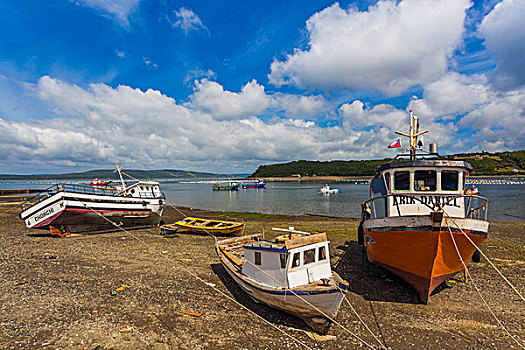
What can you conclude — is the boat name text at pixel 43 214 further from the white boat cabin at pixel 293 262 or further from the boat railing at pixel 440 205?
the boat railing at pixel 440 205

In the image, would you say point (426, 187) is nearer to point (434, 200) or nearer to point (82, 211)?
point (434, 200)

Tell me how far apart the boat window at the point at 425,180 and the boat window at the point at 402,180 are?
30cm

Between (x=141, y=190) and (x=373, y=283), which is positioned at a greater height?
(x=141, y=190)

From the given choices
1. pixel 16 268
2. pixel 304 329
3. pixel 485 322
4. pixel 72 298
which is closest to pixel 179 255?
pixel 72 298

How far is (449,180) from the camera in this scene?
10.8m

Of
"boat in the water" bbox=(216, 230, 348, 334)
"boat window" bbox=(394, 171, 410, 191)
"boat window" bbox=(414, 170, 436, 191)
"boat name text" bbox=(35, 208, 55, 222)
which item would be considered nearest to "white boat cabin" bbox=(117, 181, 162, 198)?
"boat name text" bbox=(35, 208, 55, 222)

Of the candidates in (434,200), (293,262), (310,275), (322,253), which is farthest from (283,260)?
(434,200)

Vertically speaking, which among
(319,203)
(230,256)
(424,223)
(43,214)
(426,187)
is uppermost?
(426,187)

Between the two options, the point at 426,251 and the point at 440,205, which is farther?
the point at 440,205

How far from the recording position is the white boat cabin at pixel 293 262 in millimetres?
8359

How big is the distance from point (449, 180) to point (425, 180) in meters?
0.94

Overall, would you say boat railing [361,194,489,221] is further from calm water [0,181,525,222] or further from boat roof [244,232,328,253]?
calm water [0,181,525,222]

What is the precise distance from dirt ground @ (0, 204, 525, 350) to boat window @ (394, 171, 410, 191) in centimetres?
451

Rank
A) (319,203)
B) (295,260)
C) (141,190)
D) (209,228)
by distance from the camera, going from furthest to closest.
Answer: (319,203), (141,190), (209,228), (295,260)
